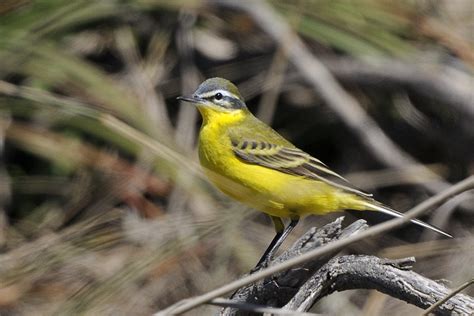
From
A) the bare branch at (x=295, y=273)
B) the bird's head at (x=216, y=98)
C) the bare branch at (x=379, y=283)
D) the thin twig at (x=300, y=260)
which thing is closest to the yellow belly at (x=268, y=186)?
the bird's head at (x=216, y=98)

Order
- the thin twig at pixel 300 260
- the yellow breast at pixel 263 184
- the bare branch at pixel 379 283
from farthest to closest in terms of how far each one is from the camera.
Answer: the yellow breast at pixel 263 184 → the bare branch at pixel 379 283 → the thin twig at pixel 300 260

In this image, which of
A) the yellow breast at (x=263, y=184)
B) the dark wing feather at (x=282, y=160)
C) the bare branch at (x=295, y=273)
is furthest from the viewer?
the dark wing feather at (x=282, y=160)

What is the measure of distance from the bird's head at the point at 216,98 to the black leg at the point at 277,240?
0.43m

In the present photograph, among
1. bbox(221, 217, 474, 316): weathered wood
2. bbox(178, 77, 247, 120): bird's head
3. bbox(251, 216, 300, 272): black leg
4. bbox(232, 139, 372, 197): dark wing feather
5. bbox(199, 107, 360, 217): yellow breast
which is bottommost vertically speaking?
bbox(251, 216, 300, 272): black leg

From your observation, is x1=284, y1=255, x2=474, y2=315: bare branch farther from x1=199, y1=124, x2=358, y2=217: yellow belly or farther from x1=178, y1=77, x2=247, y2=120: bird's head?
x1=178, y1=77, x2=247, y2=120: bird's head

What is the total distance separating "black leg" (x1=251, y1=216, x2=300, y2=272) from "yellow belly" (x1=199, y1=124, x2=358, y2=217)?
0.08 metres

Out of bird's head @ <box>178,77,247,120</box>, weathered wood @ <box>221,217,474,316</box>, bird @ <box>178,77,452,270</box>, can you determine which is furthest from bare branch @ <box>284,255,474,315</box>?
bird's head @ <box>178,77,247,120</box>

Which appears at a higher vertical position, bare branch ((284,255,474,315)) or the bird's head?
the bird's head

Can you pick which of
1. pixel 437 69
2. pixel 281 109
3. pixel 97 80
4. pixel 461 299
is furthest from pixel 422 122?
pixel 461 299

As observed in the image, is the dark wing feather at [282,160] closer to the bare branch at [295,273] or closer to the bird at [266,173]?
the bird at [266,173]

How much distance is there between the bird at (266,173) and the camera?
9.66ft

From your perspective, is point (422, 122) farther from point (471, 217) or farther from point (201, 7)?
point (201, 7)

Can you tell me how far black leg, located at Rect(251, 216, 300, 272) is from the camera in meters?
2.96

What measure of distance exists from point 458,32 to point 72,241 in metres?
2.59
